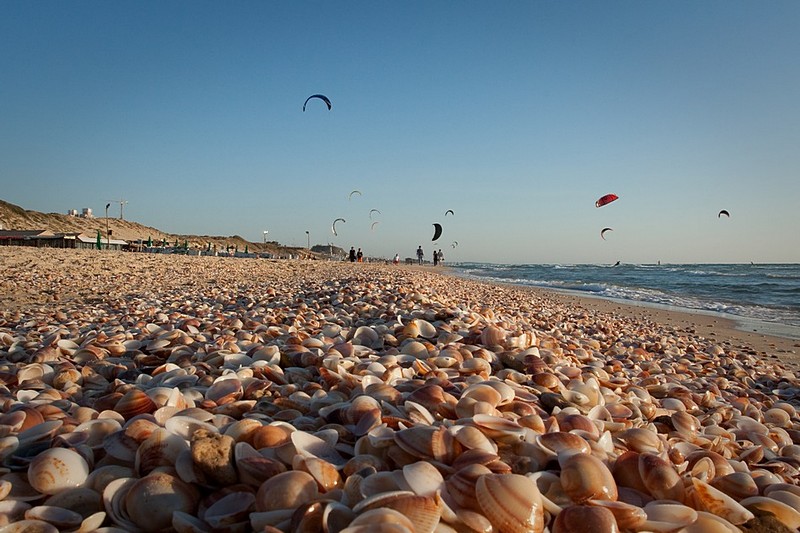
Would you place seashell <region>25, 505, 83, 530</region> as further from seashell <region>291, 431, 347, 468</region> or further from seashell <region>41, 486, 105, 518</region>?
seashell <region>291, 431, 347, 468</region>

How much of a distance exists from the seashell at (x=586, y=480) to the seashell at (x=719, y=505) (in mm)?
310

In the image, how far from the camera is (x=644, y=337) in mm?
6625

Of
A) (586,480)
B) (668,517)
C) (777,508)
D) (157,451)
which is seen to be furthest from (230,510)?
(777,508)

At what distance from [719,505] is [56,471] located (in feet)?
6.73

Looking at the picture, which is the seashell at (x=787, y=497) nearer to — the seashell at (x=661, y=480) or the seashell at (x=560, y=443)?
the seashell at (x=661, y=480)

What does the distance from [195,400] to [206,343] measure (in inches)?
54.9

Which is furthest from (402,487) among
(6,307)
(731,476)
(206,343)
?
(6,307)

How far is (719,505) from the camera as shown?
149cm

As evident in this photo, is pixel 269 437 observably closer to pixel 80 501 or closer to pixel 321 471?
pixel 321 471

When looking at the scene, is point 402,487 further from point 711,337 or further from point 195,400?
point 711,337

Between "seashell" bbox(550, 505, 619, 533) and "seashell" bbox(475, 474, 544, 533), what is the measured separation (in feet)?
0.18

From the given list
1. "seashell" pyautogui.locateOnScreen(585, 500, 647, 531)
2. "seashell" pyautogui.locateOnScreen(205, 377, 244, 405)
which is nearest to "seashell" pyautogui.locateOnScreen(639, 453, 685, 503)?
"seashell" pyautogui.locateOnScreen(585, 500, 647, 531)

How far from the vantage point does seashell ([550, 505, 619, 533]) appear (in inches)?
49.3

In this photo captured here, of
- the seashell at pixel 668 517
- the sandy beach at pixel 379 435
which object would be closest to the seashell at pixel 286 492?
the sandy beach at pixel 379 435
